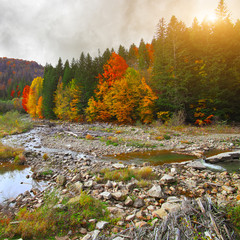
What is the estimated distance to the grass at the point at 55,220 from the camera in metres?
2.92

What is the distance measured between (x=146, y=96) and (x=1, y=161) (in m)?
17.9

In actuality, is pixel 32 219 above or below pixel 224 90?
below

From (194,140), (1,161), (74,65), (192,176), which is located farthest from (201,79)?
(74,65)

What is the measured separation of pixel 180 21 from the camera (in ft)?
69.1

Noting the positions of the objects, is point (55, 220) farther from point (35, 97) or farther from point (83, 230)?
point (35, 97)

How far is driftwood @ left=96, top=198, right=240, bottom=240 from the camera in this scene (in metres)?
2.42

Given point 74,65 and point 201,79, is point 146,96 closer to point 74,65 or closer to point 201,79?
point 201,79

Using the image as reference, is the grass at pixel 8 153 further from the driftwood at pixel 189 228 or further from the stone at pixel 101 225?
the driftwood at pixel 189 228

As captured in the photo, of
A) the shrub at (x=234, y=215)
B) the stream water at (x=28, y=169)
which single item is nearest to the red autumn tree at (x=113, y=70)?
the stream water at (x=28, y=169)

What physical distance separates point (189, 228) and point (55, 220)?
2.72 meters

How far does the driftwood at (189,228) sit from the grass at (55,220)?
78 centimetres

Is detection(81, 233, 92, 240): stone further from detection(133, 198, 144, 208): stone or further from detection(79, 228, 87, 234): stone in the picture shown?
detection(133, 198, 144, 208): stone

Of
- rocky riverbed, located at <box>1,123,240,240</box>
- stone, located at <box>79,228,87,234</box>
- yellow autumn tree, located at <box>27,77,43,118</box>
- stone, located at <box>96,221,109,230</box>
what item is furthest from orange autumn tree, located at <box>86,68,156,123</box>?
yellow autumn tree, located at <box>27,77,43,118</box>

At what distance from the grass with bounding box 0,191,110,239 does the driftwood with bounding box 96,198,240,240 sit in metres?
0.78
